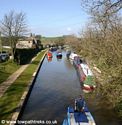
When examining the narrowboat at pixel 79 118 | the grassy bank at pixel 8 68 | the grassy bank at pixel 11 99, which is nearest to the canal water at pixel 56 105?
the grassy bank at pixel 11 99

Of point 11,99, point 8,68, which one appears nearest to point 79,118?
point 11,99

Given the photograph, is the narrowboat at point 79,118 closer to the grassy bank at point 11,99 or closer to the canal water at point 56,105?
the canal water at point 56,105

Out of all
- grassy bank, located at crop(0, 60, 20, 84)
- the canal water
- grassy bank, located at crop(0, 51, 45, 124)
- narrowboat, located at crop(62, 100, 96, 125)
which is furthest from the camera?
grassy bank, located at crop(0, 60, 20, 84)

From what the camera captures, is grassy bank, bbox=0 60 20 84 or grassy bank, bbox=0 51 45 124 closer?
grassy bank, bbox=0 51 45 124

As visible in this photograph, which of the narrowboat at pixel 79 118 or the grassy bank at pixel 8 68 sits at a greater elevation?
the narrowboat at pixel 79 118

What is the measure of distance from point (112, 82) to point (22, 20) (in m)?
43.9

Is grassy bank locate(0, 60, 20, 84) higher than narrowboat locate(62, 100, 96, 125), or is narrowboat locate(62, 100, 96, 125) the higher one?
narrowboat locate(62, 100, 96, 125)

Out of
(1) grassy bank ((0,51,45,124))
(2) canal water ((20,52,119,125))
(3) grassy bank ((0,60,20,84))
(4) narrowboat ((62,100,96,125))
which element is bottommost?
(2) canal water ((20,52,119,125))

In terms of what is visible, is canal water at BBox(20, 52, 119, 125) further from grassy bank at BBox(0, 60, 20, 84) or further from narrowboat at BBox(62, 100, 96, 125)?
grassy bank at BBox(0, 60, 20, 84)

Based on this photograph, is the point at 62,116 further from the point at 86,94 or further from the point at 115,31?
the point at 86,94

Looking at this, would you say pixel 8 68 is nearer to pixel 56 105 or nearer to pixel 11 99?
pixel 56 105

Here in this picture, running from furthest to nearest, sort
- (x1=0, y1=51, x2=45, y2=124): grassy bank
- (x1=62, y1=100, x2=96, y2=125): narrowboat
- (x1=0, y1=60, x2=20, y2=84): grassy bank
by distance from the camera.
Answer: (x1=0, y1=60, x2=20, y2=84): grassy bank
(x1=0, y1=51, x2=45, y2=124): grassy bank
(x1=62, y1=100, x2=96, y2=125): narrowboat

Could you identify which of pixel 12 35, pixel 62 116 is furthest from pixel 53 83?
pixel 12 35

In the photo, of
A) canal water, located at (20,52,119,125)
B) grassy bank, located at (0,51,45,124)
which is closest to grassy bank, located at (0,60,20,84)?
canal water, located at (20,52,119,125)
